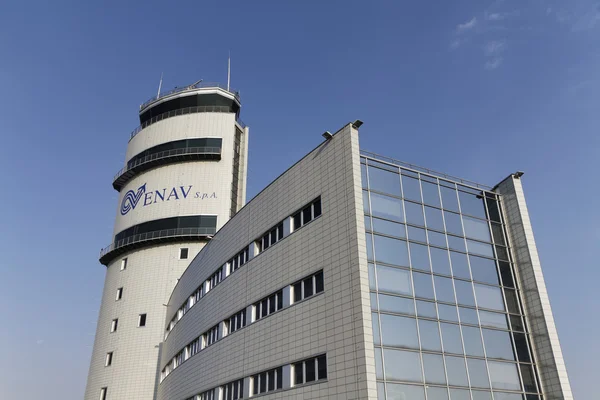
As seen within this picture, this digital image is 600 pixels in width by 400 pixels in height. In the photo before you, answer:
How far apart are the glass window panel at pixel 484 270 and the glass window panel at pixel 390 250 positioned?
509 cm

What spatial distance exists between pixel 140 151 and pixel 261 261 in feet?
123

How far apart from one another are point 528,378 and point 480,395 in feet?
14.1

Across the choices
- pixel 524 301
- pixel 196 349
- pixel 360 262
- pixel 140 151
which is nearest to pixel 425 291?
pixel 360 262

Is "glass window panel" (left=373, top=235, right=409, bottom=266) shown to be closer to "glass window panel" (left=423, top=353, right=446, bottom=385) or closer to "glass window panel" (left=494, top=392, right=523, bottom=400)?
"glass window panel" (left=423, top=353, right=446, bottom=385)

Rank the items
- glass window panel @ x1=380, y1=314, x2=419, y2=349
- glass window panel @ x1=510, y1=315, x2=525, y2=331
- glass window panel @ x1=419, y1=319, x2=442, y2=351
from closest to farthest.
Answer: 1. glass window panel @ x1=380, y1=314, x2=419, y2=349
2. glass window panel @ x1=419, y1=319, x2=442, y2=351
3. glass window panel @ x1=510, y1=315, x2=525, y2=331

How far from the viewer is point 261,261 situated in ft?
104

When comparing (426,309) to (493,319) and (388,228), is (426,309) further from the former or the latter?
(493,319)

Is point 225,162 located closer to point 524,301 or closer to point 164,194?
point 164,194

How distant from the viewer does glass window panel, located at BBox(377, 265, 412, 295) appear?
81.8ft

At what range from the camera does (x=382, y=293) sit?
24562 mm

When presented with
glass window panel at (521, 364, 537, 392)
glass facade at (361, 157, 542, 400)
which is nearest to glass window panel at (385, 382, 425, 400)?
glass facade at (361, 157, 542, 400)

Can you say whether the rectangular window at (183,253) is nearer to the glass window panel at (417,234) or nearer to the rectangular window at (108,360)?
the rectangular window at (108,360)

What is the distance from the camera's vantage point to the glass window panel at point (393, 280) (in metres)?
24.9

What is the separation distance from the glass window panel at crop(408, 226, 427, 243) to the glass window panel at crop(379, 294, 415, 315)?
12.4ft
